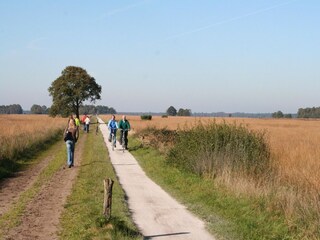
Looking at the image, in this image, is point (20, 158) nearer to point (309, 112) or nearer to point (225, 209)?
point (225, 209)

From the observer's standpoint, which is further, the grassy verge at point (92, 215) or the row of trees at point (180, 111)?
the row of trees at point (180, 111)

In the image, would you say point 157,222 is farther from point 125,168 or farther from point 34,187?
point 125,168

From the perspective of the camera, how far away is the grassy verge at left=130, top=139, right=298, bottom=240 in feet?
26.4

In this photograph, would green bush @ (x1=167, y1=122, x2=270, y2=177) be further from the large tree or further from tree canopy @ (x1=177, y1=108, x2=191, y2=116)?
tree canopy @ (x1=177, y1=108, x2=191, y2=116)

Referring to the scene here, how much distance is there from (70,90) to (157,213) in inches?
2520

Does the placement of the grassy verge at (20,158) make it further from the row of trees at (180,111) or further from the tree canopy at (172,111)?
the tree canopy at (172,111)

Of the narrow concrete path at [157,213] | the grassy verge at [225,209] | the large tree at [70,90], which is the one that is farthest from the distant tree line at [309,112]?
the narrow concrete path at [157,213]

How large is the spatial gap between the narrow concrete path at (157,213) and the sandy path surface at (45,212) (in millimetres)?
1635

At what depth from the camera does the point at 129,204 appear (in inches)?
415

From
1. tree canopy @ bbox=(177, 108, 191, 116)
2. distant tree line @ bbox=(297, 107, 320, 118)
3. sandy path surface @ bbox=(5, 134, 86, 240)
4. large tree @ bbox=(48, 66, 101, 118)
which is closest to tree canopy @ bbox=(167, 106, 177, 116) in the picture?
tree canopy @ bbox=(177, 108, 191, 116)

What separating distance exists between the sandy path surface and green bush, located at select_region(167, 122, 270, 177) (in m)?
4.18

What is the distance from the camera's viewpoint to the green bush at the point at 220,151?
46.7ft

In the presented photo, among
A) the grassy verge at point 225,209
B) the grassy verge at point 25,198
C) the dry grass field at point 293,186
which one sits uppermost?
the dry grass field at point 293,186

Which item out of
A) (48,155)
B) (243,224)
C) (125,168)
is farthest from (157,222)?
(48,155)
